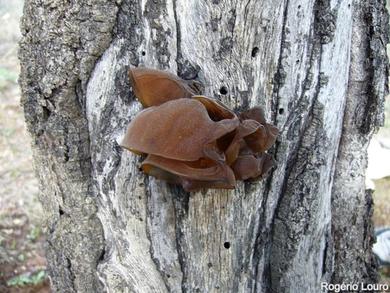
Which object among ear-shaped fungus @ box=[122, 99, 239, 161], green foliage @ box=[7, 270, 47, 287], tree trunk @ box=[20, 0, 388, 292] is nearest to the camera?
ear-shaped fungus @ box=[122, 99, 239, 161]

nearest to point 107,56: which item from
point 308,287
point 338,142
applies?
point 338,142

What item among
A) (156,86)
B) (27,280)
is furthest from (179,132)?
(27,280)

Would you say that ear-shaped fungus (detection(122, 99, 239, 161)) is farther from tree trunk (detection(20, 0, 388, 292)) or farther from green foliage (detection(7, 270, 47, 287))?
green foliage (detection(7, 270, 47, 287))

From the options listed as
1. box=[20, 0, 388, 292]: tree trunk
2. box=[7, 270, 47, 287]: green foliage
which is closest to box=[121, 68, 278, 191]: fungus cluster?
box=[20, 0, 388, 292]: tree trunk

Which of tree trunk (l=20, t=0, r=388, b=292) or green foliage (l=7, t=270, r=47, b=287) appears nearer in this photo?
tree trunk (l=20, t=0, r=388, b=292)

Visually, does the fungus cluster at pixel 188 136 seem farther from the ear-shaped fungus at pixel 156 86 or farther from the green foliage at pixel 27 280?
the green foliage at pixel 27 280

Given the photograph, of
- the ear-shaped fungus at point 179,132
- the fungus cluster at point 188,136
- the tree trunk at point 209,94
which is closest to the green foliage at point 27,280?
the tree trunk at point 209,94
